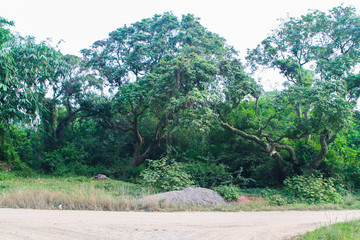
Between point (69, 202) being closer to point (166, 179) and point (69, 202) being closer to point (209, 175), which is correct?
point (166, 179)

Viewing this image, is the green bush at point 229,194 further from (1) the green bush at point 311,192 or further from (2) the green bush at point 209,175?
(2) the green bush at point 209,175

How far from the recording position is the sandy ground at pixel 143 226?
545 cm

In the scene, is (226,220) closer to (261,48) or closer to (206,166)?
(206,166)

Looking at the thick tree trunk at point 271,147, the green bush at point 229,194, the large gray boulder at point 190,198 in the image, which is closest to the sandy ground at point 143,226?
the large gray boulder at point 190,198

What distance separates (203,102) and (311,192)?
5.44 m

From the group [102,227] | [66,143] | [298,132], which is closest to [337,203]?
[298,132]

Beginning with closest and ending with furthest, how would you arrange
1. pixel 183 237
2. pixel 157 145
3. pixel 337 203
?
pixel 183 237 → pixel 337 203 → pixel 157 145

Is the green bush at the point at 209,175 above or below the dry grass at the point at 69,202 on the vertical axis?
above

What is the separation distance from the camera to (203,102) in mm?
12977

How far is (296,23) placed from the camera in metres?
14.9

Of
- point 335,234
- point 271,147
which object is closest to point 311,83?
point 271,147

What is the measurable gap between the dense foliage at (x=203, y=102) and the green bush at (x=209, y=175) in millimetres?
51

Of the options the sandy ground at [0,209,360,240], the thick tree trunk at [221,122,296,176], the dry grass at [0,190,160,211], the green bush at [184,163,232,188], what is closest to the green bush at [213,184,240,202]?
the green bush at [184,163,232,188]

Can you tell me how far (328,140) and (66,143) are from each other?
1739 cm
